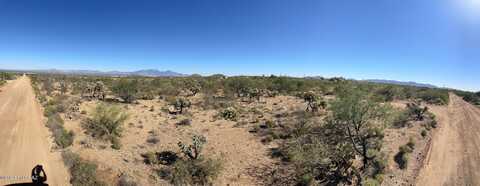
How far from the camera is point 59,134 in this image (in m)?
14.4

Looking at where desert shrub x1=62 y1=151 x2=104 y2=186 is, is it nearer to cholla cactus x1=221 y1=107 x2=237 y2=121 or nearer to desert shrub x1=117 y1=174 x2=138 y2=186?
desert shrub x1=117 y1=174 x2=138 y2=186

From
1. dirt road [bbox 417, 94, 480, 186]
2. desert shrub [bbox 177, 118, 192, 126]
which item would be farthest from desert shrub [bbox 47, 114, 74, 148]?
dirt road [bbox 417, 94, 480, 186]

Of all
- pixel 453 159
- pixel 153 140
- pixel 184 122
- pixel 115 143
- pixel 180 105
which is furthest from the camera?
pixel 180 105

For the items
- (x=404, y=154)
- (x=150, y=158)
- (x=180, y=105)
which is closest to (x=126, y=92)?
(x=180, y=105)

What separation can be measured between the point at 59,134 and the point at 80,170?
5.35 m

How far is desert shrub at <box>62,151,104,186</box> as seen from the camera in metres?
9.46

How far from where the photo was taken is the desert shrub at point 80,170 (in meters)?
9.46

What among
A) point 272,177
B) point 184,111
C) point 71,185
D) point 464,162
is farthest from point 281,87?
point 71,185

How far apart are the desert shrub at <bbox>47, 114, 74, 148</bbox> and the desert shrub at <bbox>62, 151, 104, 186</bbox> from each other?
1560mm

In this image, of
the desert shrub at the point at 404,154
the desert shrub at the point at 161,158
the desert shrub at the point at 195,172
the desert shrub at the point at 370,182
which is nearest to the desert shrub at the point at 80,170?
the desert shrub at the point at 161,158

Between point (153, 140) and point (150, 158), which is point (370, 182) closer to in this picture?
point (150, 158)

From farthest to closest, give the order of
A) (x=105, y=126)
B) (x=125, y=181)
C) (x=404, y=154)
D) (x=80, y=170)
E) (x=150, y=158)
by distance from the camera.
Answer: (x=105, y=126) → (x=404, y=154) → (x=150, y=158) → (x=80, y=170) → (x=125, y=181)

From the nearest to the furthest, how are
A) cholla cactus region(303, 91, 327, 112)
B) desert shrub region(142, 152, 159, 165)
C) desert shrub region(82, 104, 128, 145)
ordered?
desert shrub region(142, 152, 159, 165), desert shrub region(82, 104, 128, 145), cholla cactus region(303, 91, 327, 112)

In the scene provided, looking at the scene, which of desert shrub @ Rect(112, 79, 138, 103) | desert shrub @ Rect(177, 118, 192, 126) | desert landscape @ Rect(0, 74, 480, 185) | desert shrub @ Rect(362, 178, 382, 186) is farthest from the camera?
desert shrub @ Rect(112, 79, 138, 103)
